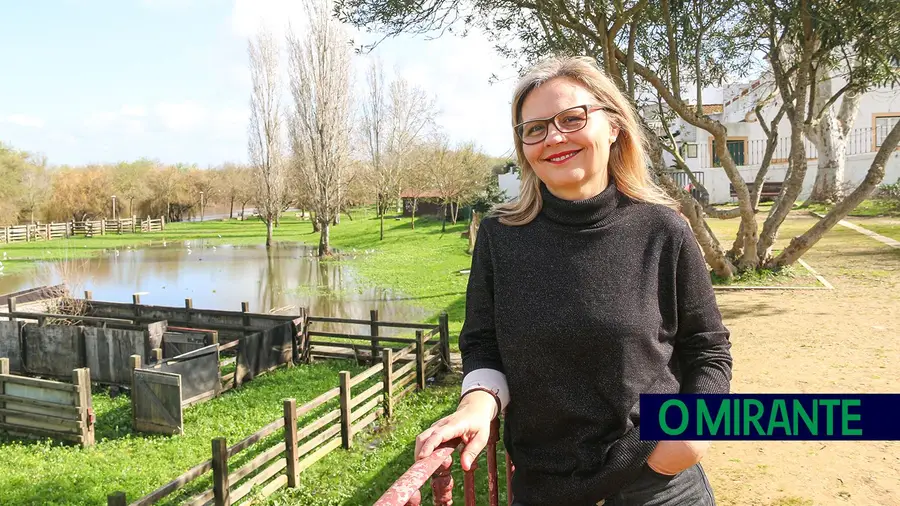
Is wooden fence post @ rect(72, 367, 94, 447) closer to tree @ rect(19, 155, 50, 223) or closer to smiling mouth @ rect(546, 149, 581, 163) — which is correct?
smiling mouth @ rect(546, 149, 581, 163)

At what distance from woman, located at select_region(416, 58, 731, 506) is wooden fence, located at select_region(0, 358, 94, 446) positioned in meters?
9.45

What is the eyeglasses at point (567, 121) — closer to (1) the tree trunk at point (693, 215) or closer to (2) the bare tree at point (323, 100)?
(1) the tree trunk at point (693, 215)

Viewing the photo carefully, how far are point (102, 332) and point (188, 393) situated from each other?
3.08m

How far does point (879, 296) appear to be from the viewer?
13.1m

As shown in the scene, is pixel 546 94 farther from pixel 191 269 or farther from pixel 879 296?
pixel 191 269

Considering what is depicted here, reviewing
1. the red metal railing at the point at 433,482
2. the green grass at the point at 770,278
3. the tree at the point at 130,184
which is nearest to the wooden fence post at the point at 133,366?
the red metal railing at the point at 433,482

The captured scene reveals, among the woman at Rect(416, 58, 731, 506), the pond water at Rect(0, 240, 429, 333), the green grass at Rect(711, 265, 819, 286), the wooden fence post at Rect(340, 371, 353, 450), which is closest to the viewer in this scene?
the woman at Rect(416, 58, 731, 506)

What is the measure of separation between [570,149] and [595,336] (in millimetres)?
547

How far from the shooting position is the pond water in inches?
853

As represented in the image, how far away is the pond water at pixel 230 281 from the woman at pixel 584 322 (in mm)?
16099

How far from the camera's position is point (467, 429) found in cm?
181

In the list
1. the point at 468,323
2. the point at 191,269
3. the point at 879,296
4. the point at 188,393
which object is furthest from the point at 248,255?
the point at 468,323

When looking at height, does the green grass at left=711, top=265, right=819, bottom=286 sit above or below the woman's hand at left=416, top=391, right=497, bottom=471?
below

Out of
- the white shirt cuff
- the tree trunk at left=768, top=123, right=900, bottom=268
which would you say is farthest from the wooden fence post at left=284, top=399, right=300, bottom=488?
the tree trunk at left=768, top=123, right=900, bottom=268
